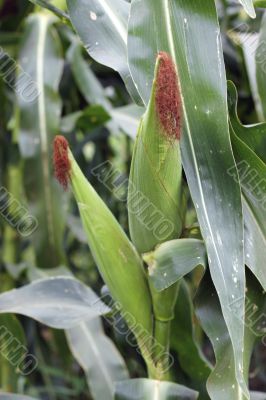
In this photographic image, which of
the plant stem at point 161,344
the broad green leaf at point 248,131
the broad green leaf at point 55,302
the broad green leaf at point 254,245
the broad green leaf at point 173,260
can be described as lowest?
the plant stem at point 161,344

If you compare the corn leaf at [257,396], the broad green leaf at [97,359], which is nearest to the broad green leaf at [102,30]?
the corn leaf at [257,396]

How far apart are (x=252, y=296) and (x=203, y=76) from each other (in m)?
0.22

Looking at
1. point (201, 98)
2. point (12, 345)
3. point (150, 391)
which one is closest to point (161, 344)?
point (150, 391)

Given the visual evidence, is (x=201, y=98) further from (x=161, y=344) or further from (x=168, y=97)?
(x=161, y=344)

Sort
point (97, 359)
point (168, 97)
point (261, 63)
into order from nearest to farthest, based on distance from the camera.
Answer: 1. point (168, 97)
2. point (261, 63)
3. point (97, 359)

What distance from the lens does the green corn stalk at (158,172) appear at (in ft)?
1.57

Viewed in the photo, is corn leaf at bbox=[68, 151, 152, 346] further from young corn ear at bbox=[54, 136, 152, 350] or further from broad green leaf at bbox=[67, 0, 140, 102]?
broad green leaf at bbox=[67, 0, 140, 102]

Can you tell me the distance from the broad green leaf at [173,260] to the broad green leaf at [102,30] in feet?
0.56

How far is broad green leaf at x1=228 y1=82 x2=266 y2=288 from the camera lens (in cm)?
53

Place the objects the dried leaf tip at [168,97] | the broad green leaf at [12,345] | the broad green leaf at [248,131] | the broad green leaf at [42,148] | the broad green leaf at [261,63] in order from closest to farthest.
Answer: the dried leaf tip at [168,97] → the broad green leaf at [248,131] → the broad green leaf at [261,63] → the broad green leaf at [12,345] → the broad green leaf at [42,148]

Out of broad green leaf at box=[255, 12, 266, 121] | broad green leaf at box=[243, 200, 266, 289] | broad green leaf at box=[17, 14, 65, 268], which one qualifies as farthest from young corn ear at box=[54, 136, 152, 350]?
broad green leaf at box=[17, 14, 65, 268]

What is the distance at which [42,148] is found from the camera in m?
0.97

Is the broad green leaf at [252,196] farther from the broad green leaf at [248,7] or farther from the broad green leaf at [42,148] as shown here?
the broad green leaf at [42,148]

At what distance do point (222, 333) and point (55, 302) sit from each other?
25 centimetres
